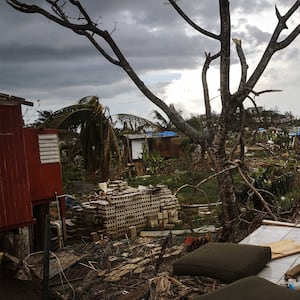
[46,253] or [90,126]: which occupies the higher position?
[90,126]

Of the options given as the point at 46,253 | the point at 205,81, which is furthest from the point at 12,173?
the point at 205,81

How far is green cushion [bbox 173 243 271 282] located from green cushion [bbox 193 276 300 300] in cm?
66

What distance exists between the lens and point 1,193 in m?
7.39

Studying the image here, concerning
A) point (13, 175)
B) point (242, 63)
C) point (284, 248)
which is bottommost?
point (284, 248)

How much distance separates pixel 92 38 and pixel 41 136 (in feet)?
9.42

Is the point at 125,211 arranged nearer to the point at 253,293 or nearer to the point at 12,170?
the point at 12,170

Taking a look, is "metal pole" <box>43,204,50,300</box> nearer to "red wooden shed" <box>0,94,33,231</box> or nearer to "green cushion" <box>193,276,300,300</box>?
"green cushion" <box>193,276,300,300</box>

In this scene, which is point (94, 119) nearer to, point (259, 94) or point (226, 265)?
point (259, 94)

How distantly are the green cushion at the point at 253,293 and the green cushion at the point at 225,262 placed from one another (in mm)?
660

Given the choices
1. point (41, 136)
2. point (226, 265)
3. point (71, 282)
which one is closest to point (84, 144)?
point (41, 136)

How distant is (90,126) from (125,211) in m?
3.71

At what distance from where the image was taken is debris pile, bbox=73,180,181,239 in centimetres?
1132

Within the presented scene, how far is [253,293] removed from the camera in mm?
3107

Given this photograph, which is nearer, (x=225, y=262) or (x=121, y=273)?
(x=225, y=262)
